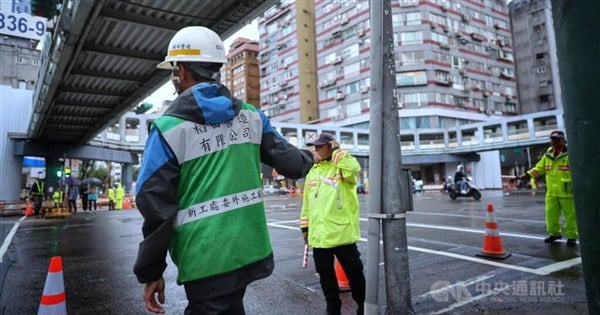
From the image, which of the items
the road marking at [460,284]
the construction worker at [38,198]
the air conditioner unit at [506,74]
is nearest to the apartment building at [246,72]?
the air conditioner unit at [506,74]

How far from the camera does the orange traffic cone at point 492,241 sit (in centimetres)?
580

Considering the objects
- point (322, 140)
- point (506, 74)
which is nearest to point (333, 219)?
point (322, 140)

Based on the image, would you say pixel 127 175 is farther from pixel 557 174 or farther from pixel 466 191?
pixel 557 174

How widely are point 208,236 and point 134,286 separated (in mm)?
4216

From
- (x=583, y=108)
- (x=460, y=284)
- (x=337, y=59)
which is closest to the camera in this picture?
(x=583, y=108)

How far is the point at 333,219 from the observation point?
3539mm

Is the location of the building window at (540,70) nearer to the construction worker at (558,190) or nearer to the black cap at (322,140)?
the construction worker at (558,190)

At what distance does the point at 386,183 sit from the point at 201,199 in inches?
76.4

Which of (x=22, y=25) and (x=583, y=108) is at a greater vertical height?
(x=22, y=25)

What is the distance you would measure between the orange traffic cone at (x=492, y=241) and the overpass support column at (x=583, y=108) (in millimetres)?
4347

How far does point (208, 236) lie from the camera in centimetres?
183

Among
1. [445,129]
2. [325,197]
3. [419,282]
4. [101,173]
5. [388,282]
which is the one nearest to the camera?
[388,282]

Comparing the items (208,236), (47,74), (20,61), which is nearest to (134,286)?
(208,236)

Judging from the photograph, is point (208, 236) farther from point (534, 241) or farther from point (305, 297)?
point (534, 241)
